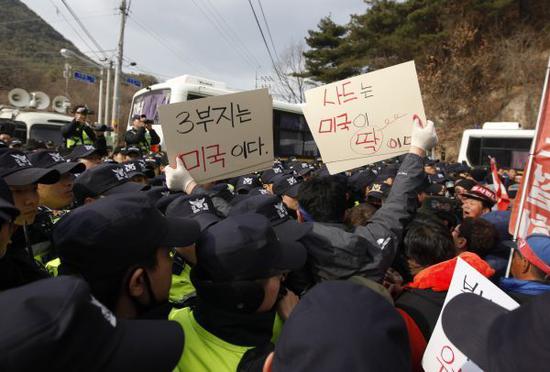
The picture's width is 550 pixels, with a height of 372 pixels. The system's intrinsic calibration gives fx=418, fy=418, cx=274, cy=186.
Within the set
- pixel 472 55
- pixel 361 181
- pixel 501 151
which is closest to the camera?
pixel 361 181

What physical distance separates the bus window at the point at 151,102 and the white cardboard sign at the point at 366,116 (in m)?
8.40

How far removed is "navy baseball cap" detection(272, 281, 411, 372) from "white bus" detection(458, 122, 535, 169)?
1570 cm

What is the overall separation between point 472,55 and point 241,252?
29.8 m

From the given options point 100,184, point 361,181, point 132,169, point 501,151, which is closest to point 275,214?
point 100,184

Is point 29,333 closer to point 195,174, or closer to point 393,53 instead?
point 195,174

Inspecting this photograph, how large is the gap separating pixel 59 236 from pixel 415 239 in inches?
73.3

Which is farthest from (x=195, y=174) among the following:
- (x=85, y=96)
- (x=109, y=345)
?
(x=85, y=96)

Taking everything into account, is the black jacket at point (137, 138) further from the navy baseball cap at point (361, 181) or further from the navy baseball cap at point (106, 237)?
the navy baseball cap at point (106, 237)

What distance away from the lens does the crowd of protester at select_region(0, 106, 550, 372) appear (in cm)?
87

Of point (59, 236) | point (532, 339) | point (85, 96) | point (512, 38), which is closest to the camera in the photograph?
point (532, 339)

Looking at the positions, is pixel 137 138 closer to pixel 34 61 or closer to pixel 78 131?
pixel 78 131

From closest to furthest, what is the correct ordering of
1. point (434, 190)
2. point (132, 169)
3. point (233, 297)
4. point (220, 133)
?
point (233, 297) < point (220, 133) < point (132, 169) < point (434, 190)

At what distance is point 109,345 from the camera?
891 millimetres

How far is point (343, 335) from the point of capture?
90 centimetres
